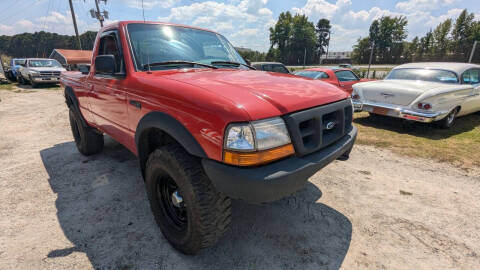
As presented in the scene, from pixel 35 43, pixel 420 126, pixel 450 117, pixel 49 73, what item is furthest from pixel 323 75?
pixel 35 43

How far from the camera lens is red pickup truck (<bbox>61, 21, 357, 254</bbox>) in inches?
59.9

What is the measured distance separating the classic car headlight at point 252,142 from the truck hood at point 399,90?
187 inches

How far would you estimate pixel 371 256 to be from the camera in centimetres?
203

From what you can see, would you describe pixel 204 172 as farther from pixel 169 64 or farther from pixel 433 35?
pixel 433 35

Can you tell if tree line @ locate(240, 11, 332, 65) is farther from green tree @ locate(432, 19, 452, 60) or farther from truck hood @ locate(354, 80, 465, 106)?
truck hood @ locate(354, 80, 465, 106)

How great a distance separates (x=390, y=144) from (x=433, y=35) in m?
48.8

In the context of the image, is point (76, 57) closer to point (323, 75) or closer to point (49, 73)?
point (49, 73)

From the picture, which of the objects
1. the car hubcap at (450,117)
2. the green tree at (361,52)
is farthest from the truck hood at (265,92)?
the green tree at (361,52)

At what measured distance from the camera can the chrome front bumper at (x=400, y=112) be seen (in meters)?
4.73

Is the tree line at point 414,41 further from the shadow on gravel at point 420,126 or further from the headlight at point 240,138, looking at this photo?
the headlight at point 240,138

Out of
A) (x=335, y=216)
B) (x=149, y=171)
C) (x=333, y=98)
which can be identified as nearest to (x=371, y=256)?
(x=335, y=216)


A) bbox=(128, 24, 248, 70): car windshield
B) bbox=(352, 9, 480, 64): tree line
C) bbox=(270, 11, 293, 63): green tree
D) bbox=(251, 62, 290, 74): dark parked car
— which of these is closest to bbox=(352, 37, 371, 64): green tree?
bbox=(352, 9, 480, 64): tree line

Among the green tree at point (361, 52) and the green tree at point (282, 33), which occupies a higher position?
the green tree at point (282, 33)

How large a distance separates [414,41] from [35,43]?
92061 millimetres
